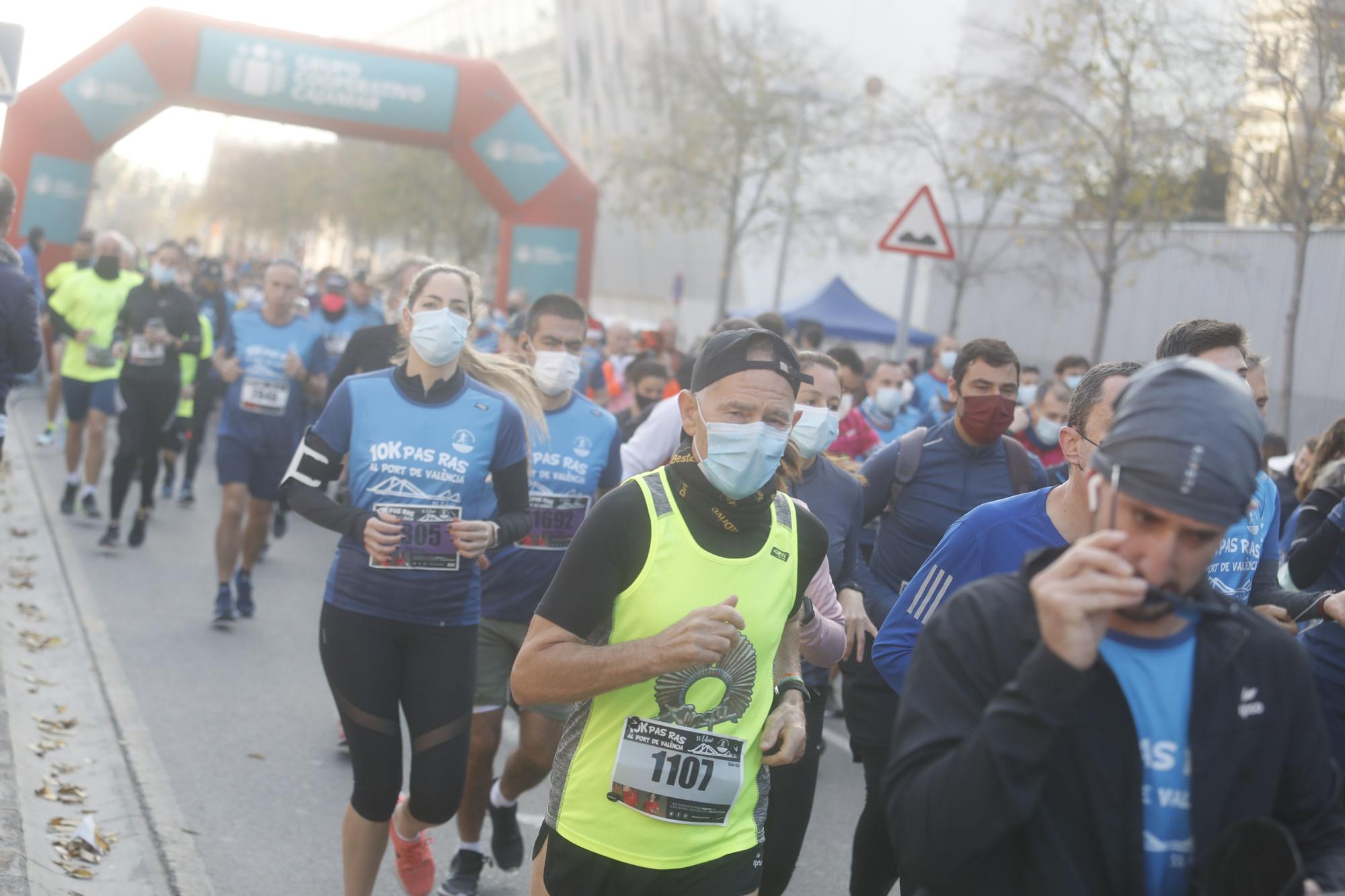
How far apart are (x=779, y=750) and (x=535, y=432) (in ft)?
9.16

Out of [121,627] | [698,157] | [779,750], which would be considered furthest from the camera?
[698,157]

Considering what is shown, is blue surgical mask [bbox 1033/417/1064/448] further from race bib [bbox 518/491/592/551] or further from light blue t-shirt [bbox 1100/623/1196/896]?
light blue t-shirt [bbox 1100/623/1196/896]

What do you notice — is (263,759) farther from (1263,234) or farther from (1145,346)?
(1145,346)

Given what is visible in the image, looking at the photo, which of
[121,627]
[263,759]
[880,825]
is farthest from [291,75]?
[880,825]

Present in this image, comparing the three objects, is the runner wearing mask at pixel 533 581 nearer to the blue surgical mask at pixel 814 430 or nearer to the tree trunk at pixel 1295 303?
the blue surgical mask at pixel 814 430

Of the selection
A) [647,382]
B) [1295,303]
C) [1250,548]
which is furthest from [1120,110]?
[1250,548]

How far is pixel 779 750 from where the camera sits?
3152 mm

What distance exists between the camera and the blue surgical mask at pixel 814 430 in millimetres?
5023

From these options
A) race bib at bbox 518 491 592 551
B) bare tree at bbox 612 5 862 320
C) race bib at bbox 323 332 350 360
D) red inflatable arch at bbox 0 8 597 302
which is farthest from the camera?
bare tree at bbox 612 5 862 320

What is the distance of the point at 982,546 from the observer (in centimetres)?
358

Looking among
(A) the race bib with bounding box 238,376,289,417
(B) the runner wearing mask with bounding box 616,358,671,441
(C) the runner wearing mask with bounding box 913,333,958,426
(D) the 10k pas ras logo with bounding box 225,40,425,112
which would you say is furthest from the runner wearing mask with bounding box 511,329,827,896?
(D) the 10k pas ras logo with bounding box 225,40,425,112

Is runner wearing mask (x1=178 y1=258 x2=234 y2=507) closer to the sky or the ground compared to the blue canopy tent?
closer to the ground

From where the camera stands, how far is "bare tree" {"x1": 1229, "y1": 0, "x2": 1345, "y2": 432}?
1453 cm

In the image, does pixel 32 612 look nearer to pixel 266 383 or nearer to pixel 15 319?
pixel 266 383
